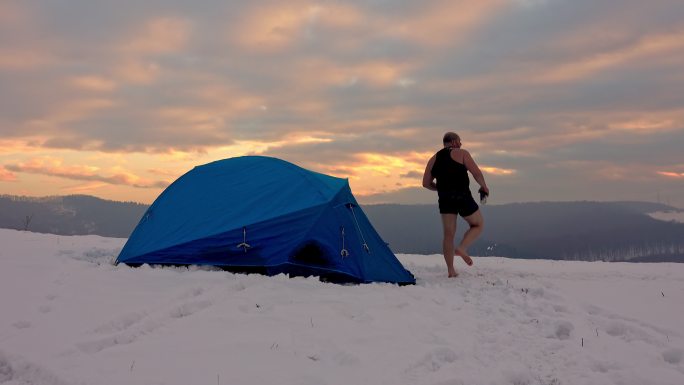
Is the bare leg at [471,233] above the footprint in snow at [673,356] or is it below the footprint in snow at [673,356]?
above

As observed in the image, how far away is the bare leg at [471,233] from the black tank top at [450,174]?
529mm

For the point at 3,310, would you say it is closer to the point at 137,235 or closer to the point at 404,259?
the point at 137,235

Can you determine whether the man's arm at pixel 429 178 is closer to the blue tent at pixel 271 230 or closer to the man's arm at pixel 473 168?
the man's arm at pixel 473 168

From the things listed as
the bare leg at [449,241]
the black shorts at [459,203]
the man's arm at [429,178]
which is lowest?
the bare leg at [449,241]

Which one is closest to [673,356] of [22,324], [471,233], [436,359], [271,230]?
[436,359]

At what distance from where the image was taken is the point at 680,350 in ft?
16.3

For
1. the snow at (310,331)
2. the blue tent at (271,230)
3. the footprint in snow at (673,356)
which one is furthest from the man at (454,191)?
the footprint in snow at (673,356)

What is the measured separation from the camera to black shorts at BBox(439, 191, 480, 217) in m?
9.57

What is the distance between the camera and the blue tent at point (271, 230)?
26.1 feet

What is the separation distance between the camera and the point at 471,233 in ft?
31.7

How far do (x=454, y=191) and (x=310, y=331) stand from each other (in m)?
5.49

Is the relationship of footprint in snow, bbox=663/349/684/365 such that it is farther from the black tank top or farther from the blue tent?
the black tank top

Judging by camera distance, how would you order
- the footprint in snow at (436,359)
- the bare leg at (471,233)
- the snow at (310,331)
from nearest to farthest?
the snow at (310,331) → the footprint in snow at (436,359) → the bare leg at (471,233)

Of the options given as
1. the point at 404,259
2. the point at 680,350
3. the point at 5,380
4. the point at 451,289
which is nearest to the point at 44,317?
the point at 5,380
